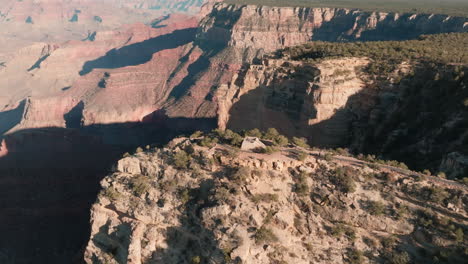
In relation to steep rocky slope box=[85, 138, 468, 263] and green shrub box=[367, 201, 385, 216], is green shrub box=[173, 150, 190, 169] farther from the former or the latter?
green shrub box=[367, 201, 385, 216]

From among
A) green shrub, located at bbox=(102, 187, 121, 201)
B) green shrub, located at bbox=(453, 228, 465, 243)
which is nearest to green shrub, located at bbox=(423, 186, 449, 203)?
green shrub, located at bbox=(453, 228, 465, 243)

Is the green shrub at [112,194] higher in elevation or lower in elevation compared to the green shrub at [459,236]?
lower

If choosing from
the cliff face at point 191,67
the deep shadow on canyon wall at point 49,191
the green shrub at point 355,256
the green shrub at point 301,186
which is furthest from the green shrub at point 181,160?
the cliff face at point 191,67

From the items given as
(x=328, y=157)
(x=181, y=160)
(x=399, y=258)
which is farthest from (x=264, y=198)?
(x=399, y=258)

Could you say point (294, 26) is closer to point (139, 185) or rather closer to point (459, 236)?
point (139, 185)

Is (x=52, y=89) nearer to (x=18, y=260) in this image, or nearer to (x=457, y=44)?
(x=18, y=260)

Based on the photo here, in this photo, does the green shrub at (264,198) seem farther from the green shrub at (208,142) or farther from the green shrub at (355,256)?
the green shrub at (208,142)
